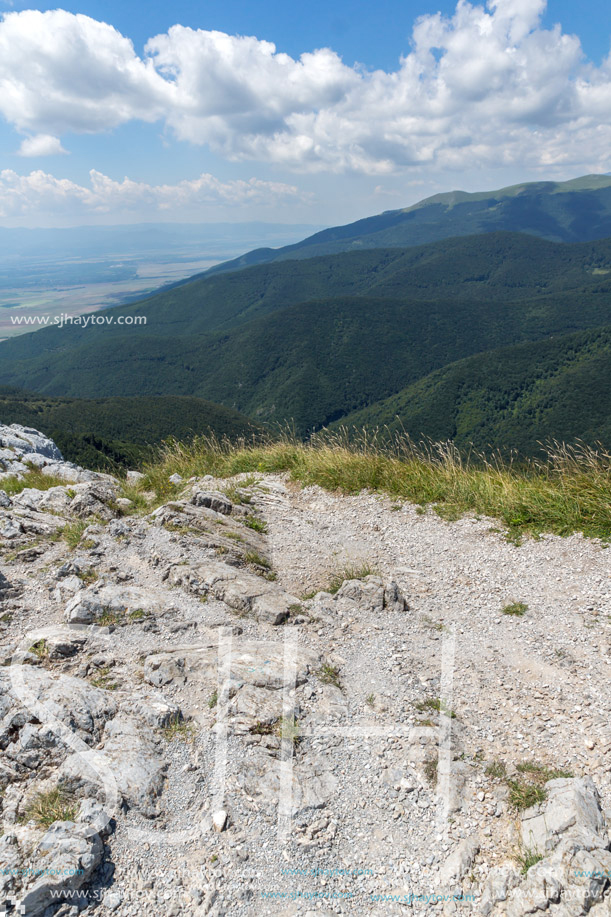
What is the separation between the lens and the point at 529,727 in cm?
425

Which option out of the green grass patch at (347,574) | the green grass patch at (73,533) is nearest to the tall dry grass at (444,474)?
the green grass patch at (73,533)

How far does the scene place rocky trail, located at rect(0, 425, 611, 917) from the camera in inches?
124

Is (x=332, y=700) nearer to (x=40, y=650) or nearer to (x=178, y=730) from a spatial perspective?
(x=178, y=730)

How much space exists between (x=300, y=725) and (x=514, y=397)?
395ft

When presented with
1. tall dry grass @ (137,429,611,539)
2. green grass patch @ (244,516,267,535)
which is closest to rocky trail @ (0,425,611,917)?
tall dry grass @ (137,429,611,539)

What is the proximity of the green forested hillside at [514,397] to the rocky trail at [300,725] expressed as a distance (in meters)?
87.6

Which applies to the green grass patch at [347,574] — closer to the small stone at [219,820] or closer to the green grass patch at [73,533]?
the small stone at [219,820]

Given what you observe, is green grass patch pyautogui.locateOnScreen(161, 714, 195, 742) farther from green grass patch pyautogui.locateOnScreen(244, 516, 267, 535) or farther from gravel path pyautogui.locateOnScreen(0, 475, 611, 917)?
green grass patch pyautogui.locateOnScreen(244, 516, 267, 535)

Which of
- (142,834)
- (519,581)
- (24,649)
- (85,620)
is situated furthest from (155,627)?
(519,581)

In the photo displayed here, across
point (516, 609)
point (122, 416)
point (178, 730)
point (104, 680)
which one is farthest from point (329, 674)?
point (122, 416)

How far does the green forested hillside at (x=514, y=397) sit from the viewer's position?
94750 millimetres

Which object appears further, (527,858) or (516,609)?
(516,609)

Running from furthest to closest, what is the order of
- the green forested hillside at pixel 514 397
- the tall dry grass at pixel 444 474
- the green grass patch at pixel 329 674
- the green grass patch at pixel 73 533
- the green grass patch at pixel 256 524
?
the green forested hillside at pixel 514 397 → the green grass patch at pixel 256 524 → the tall dry grass at pixel 444 474 → the green grass patch at pixel 73 533 → the green grass patch at pixel 329 674

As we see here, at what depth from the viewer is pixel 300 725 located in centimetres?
434
